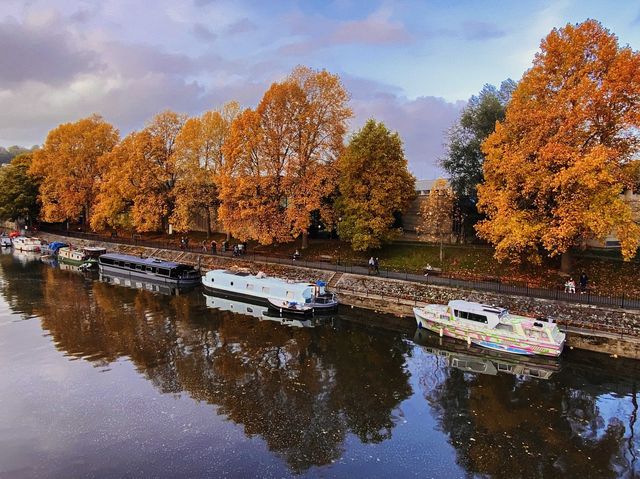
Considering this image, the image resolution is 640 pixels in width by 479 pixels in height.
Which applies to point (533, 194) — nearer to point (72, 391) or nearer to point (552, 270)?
point (552, 270)

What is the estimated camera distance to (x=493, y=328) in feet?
89.9

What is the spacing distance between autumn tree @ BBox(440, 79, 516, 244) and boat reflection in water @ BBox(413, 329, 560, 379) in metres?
19.3

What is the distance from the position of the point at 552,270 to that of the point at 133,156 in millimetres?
53720

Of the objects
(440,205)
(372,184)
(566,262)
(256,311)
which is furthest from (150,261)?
(566,262)

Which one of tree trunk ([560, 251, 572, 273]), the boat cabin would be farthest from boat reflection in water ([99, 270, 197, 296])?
tree trunk ([560, 251, 572, 273])

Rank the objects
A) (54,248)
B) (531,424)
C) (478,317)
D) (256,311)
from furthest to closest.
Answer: (54,248), (256,311), (478,317), (531,424)

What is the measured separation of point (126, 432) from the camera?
672 inches

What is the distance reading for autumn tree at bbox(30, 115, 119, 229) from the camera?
233 feet

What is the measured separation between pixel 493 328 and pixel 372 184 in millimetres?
19586

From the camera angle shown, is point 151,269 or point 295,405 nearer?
point 295,405

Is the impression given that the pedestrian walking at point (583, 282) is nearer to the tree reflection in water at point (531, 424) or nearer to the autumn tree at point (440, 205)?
the tree reflection in water at point (531, 424)

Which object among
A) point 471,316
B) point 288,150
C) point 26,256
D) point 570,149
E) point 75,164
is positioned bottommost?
point 471,316

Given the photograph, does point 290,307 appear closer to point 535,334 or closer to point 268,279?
point 268,279

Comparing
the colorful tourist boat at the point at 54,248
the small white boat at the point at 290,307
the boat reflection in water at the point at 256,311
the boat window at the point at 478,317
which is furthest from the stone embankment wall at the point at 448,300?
the colorful tourist boat at the point at 54,248
